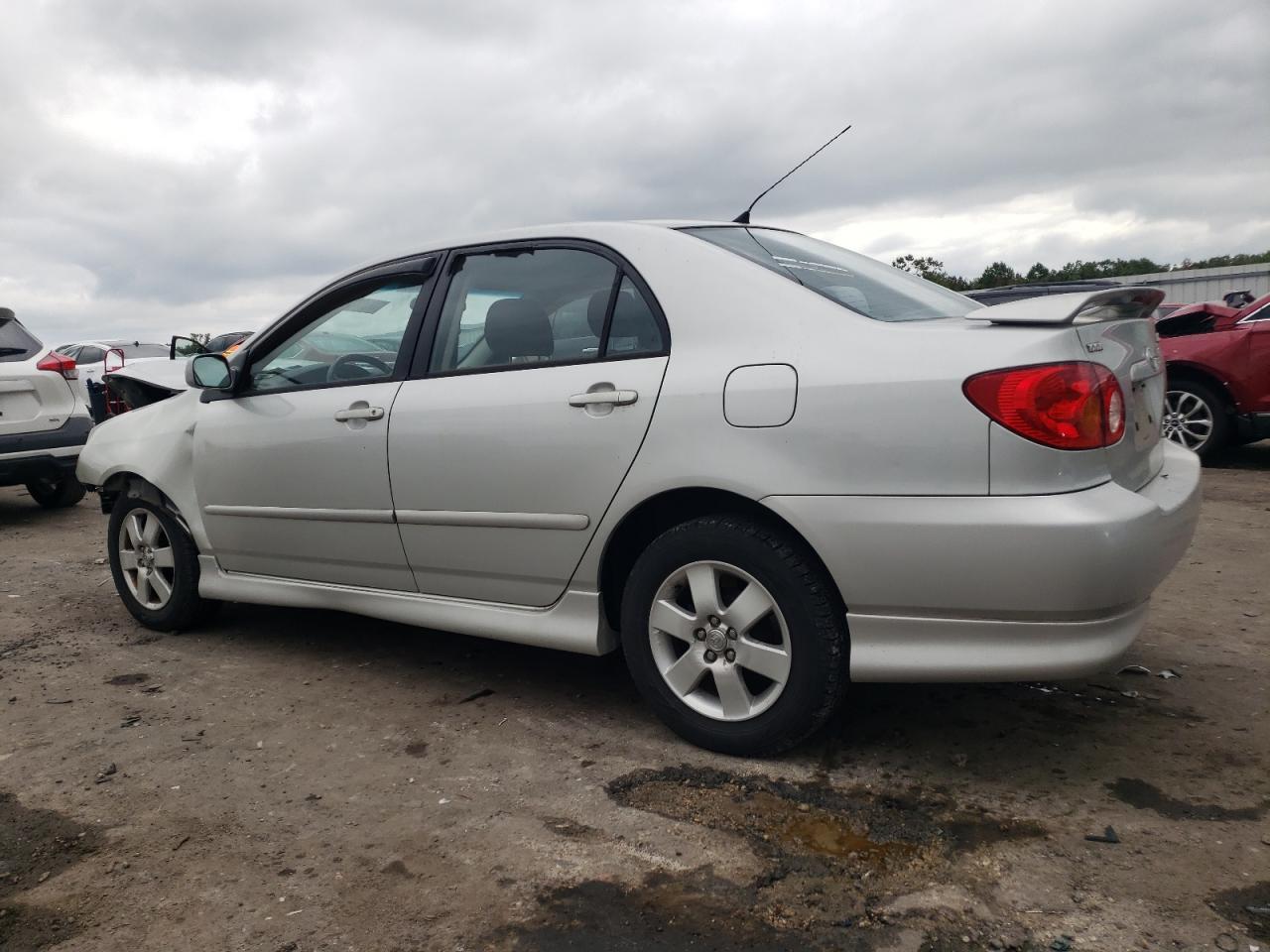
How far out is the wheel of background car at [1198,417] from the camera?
837 centimetres

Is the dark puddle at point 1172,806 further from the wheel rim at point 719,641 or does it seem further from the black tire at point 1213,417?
the black tire at point 1213,417

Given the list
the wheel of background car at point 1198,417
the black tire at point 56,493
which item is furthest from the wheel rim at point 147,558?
the wheel of background car at point 1198,417

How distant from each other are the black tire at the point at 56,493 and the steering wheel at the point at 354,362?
5800 millimetres

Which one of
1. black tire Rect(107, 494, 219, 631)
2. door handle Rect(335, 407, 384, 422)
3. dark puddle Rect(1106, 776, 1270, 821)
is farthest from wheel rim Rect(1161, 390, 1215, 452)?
black tire Rect(107, 494, 219, 631)

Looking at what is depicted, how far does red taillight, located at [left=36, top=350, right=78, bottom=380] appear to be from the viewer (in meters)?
7.70

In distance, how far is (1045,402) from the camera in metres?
2.45

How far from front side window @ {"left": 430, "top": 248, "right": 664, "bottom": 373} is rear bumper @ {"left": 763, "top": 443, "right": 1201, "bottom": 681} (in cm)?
79

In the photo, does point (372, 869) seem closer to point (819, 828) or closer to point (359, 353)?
point (819, 828)

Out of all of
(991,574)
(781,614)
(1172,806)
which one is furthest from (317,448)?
(1172,806)

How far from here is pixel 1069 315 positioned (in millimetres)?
2529

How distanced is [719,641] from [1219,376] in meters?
7.19

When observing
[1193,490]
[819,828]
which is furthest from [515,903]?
[1193,490]

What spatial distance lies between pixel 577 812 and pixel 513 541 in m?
0.92

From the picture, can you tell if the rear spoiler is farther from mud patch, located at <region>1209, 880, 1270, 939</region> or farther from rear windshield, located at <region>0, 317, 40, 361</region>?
rear windshield, located at <region>0, 317, 40, 361</region>
